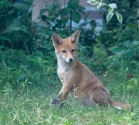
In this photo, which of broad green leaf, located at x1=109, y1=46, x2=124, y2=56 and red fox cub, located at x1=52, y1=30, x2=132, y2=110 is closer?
red fox cub, located at x1=52, y1=30, x2=132, y2=110

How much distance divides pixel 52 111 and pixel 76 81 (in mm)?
987

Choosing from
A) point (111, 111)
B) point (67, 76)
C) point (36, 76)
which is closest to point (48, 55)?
point (36, 76)

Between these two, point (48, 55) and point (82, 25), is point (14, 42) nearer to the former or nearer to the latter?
point (48, 55)

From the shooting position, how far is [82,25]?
36.2ft

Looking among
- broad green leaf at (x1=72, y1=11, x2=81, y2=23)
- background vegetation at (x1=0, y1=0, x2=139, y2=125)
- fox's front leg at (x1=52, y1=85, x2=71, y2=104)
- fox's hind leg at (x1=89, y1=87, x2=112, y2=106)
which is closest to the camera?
background vegetation at (x1=0, y1=0, x2=139, y2=125)

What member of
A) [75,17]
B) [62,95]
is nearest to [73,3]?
[75,17]

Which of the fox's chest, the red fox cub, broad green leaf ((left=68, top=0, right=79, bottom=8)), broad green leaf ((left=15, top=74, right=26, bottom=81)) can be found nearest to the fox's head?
the red fox cub

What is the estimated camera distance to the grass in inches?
218

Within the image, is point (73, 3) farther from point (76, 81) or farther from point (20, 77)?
point (76, 81)

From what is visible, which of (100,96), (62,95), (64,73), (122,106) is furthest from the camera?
(64,73)

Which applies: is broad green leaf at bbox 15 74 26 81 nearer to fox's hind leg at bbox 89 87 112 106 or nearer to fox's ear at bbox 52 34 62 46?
fox's ear at bbox 52 34 62 46

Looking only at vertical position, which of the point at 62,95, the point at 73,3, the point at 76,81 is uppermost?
the point at 73,3

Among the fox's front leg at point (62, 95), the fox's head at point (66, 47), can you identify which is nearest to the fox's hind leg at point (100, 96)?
the fox's front leg at point (62, 95)

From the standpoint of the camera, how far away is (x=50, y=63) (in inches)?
361
